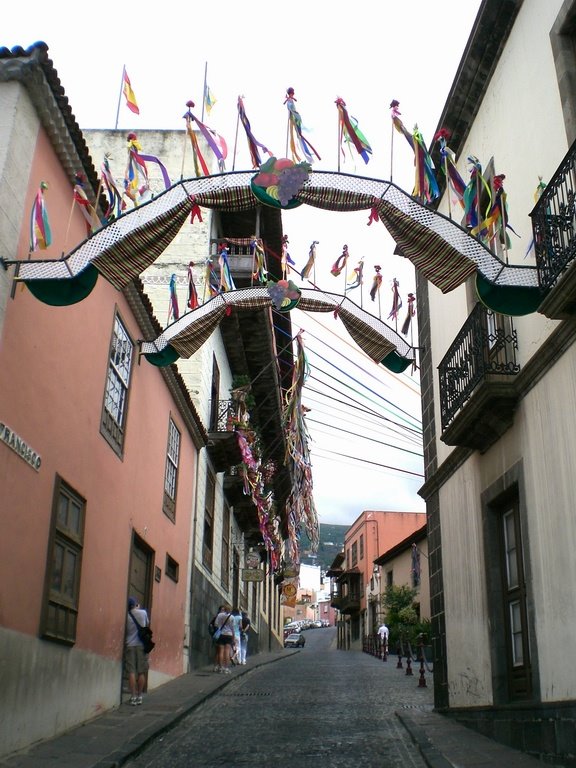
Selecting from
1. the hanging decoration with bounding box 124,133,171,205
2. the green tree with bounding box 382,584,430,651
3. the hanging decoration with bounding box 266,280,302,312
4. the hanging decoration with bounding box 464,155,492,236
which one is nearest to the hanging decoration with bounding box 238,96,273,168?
the hanging decoration with bounding box 124,133,171,205

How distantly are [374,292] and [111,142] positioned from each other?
485 inches

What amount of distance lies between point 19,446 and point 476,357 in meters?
5.05

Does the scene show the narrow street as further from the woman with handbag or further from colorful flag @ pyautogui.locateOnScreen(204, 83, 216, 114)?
colorful flag @ pyautogui.locateOnScreen(204, 83, 216, 114)

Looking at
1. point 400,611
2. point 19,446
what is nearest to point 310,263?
point 19,446

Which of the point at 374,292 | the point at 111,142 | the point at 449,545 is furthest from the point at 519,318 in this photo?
the point at 111,142

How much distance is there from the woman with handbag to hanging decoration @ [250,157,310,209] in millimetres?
12204

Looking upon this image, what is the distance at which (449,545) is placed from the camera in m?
11.7

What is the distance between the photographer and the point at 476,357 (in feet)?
31.7

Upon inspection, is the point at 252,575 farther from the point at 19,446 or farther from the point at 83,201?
the point at 19,446

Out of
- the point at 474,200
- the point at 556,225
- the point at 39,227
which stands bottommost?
the point at 556,225

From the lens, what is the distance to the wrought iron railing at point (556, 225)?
724 cm

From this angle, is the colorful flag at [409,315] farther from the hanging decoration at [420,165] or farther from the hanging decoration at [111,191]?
the hanging decoration at [111,191]

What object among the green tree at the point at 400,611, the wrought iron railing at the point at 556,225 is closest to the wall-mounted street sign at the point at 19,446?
the wrought iron railing at the point at 556,225

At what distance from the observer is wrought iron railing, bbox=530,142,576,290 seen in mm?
7242
